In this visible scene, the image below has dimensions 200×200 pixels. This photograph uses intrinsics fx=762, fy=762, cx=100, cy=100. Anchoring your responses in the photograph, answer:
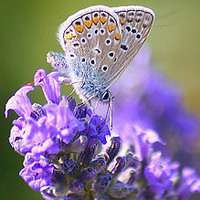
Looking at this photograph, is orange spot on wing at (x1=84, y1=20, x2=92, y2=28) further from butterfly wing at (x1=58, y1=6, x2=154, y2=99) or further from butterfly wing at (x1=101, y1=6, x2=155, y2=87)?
butterfly wing at (x1=101, y1=6, x2=155, y2=87)

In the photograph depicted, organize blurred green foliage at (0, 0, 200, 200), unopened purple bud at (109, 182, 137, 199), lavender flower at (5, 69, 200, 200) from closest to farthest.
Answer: lavender flower at (5, 69, 200, 200), unopened purple bud at (109, 182, 137, 199), blurred green foliage at (0, 0, 200, 200)

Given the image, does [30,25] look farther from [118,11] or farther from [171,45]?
[118,11]

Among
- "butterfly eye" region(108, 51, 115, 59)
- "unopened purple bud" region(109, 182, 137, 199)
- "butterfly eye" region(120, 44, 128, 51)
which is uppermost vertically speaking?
"butterfly eye" region(120, 44, 128, 51)

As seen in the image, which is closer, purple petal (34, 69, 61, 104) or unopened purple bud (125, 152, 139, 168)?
purple petal (34, 69, 61, 104)

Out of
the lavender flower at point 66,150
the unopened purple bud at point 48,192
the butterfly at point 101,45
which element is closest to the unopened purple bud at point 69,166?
the lavender flower at point 66,150

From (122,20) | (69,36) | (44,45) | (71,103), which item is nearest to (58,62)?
(69,36)

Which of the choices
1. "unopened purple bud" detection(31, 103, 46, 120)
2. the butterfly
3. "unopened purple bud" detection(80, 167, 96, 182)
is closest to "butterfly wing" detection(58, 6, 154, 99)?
the butterfly
